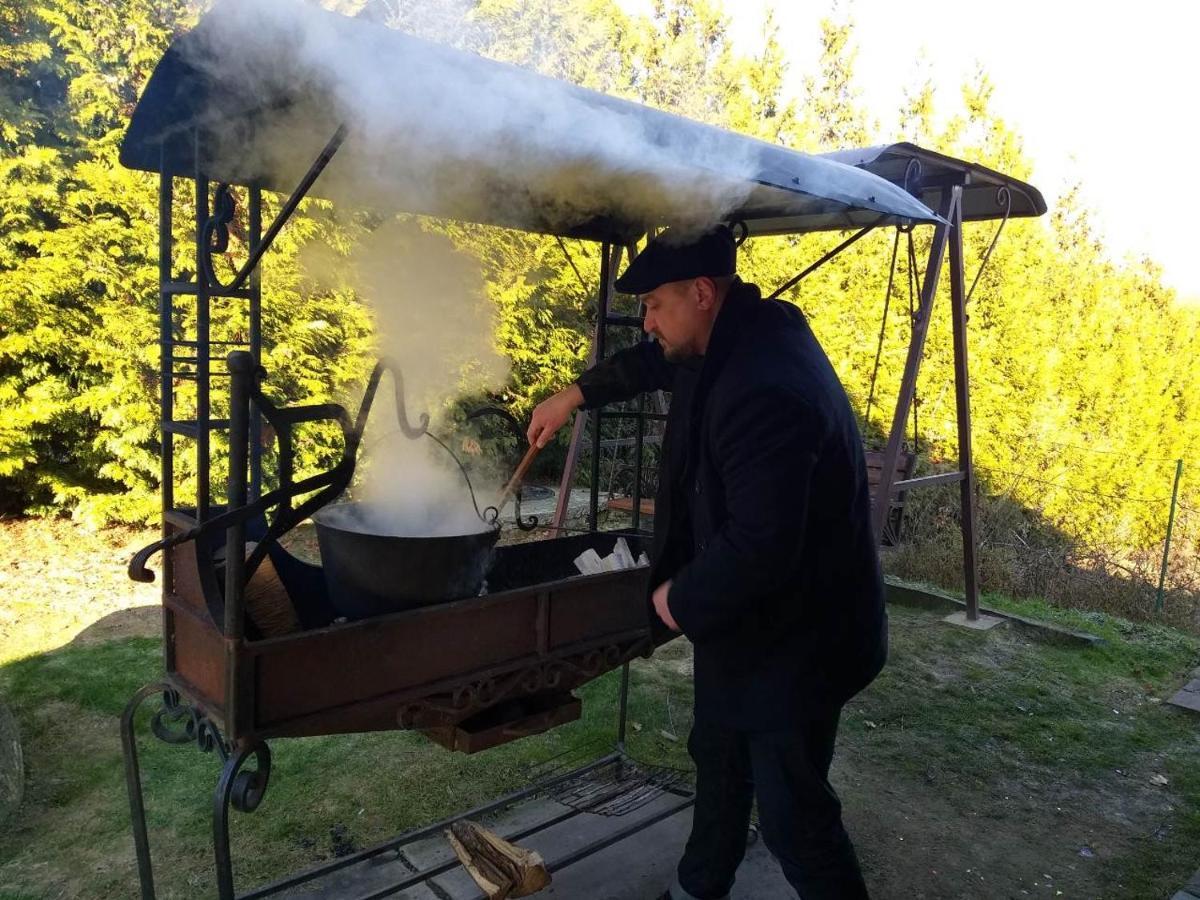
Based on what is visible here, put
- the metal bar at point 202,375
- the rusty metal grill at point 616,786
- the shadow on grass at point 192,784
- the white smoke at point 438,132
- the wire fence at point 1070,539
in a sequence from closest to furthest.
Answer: the white smoke at point 438,132
the metal bar at point 202,375
the shadow on grass at point 192,784
the rusty metal grill at point 616,786
the wire fence at point 1070,539

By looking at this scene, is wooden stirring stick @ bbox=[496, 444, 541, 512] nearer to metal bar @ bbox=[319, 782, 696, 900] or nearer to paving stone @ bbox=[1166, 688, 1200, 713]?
metal bar @ bbox=[319, 782, 696, 900]

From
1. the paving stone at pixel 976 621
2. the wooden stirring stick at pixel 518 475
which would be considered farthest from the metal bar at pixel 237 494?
the paving stone at pixel 976 621

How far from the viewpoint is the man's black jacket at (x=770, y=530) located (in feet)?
6.20

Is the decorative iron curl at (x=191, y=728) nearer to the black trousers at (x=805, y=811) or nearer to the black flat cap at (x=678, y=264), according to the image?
the black trousers at (x=805, y=811)

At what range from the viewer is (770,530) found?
187cm

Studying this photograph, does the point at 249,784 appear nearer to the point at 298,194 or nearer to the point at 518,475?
the point at 518,475

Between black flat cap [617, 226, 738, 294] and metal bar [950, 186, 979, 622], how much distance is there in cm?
397

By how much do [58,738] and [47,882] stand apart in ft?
3.71

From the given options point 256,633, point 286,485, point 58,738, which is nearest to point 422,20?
point 286,485

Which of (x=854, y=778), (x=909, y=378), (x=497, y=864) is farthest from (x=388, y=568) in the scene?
(x=909, y=378)

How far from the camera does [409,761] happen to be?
386 cm

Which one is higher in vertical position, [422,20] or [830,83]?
[830,83]

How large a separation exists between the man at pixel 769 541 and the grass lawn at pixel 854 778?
130cm

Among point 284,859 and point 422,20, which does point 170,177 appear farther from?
point 284,859
